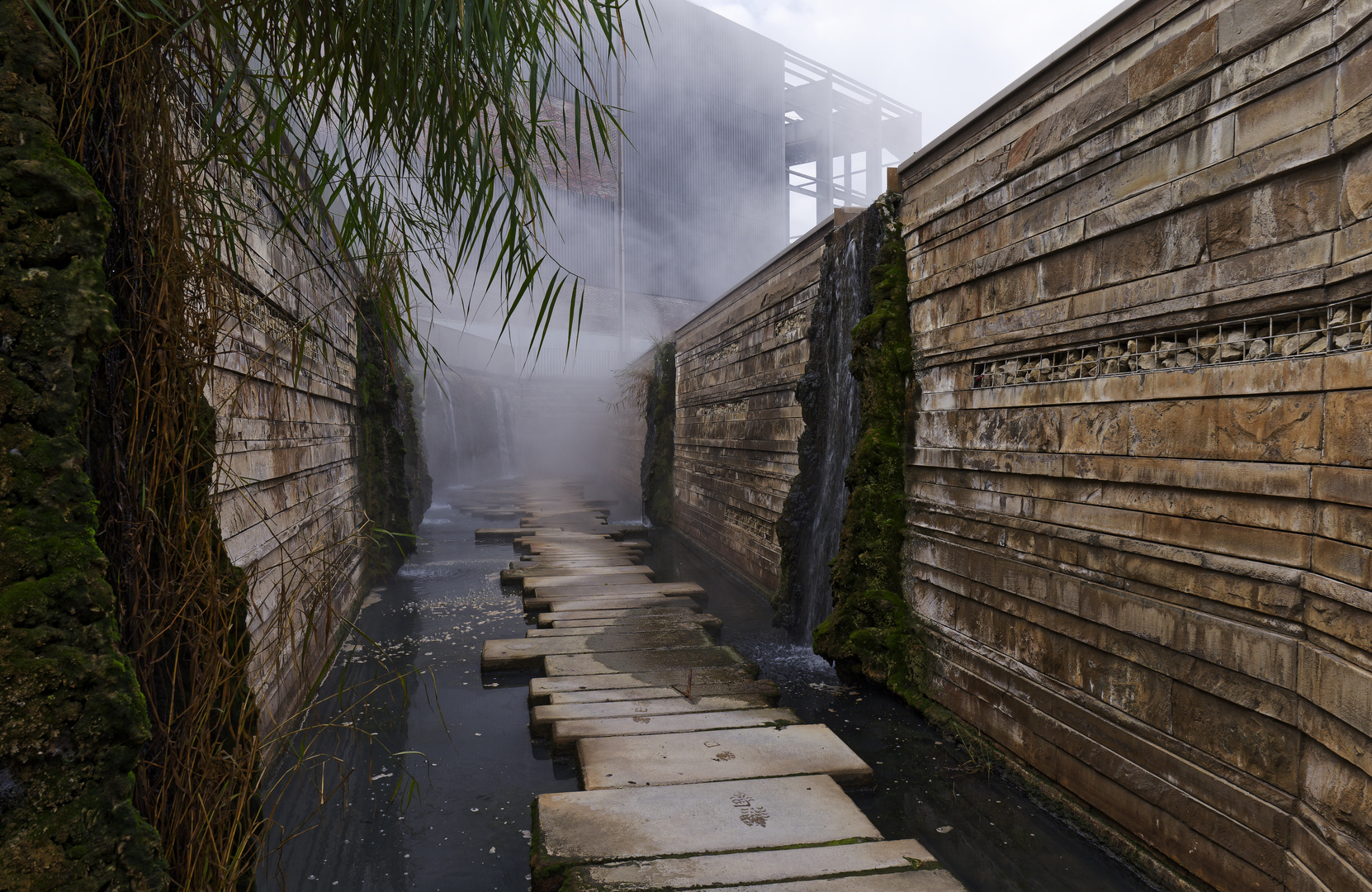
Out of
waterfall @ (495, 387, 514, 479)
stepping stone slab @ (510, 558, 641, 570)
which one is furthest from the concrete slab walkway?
waterfall @ (495, 387, 514, 479)

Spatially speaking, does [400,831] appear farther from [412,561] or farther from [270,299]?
[412,561]

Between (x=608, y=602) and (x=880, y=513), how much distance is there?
2551 mm

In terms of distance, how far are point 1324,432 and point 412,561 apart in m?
7.74

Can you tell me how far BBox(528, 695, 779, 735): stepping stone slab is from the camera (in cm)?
363

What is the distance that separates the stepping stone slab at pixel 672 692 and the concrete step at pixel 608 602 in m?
1.68

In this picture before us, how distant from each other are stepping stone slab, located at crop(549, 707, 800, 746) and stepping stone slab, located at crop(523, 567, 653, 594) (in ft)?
9.41

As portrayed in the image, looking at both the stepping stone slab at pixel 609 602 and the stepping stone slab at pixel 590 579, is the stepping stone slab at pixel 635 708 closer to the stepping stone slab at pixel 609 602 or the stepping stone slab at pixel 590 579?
the stepping stone slab at pixel 609 602

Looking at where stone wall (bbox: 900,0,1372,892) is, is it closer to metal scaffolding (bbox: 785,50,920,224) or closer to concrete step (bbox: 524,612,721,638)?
concrete step (bbox: 524,612,721,638)

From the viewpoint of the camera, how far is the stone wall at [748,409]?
6.05m

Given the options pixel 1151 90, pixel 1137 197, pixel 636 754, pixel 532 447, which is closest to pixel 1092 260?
pixel 1137 197

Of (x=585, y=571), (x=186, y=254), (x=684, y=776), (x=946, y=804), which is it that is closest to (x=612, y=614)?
(x=585, y=571)

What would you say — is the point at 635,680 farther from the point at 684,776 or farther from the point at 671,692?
the point at 684,776

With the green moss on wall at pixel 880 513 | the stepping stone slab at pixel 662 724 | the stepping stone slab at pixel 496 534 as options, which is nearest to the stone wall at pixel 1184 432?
the green moss on wall at pixel 880 513

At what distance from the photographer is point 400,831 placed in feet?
9.56
